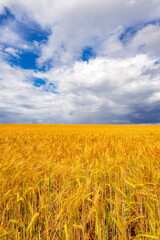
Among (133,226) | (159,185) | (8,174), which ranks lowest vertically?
(133,226)

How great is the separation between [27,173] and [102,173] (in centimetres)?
93

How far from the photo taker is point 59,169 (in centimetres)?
183

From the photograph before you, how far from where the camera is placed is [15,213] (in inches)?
49.0

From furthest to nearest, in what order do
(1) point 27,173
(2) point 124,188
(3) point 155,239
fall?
(1) point 27,173, (2) point 124,188, (3) point 155,239

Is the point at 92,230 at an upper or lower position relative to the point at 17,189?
lower

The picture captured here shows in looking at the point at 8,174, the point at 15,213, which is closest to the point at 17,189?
the point at 8,174

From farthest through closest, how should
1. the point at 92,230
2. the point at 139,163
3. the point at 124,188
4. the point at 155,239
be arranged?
the point at 139,163
the point at 124,188
the point at 92,230
the point at 155,239

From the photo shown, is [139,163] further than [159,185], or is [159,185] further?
[139,163]

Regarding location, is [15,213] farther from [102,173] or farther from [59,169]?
[102,173]

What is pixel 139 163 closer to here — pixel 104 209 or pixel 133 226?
pixel 133 226

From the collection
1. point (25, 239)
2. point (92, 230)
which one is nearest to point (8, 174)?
point (25, 239)

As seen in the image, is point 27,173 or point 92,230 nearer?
point 92,230

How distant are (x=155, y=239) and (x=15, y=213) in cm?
110

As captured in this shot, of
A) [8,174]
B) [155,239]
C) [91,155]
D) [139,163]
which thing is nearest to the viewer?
[155,239]
